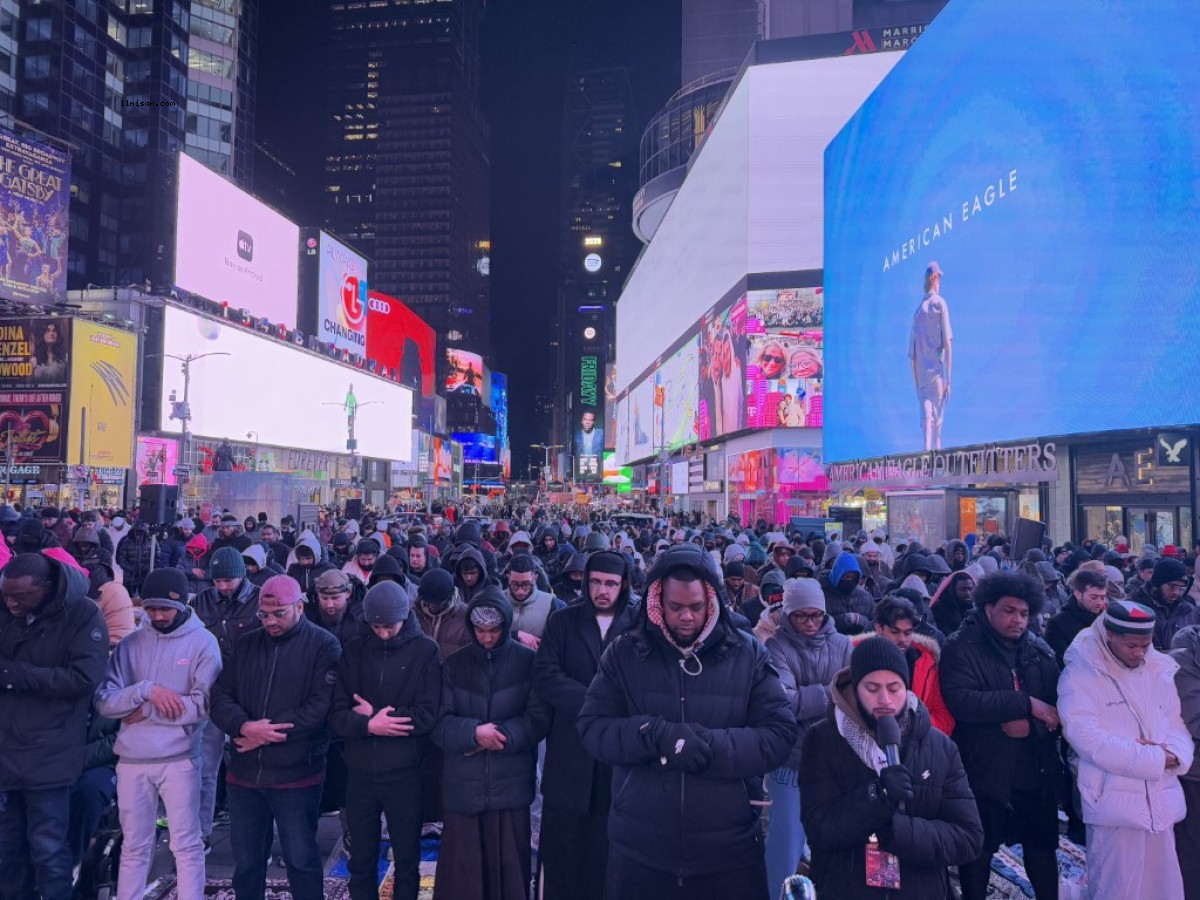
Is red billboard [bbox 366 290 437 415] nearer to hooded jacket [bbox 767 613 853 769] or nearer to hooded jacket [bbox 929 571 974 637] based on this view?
hooded jacket [bbox 929 571 974 637]

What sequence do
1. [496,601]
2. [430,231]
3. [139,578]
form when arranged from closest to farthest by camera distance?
1. [496,601]
2. [139,578]
3. [430,231]

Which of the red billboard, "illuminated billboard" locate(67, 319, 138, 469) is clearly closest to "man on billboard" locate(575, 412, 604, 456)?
the red billboard

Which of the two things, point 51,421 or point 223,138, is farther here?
point 223,138

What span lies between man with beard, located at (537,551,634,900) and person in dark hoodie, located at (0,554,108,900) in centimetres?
244

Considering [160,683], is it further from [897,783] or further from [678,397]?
[678,397]

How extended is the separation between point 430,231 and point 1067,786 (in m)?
174

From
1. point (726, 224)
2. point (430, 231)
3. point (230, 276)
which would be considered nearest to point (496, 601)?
point (230, 276)

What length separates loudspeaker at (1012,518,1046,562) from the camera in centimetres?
1402

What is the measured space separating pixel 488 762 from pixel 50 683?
2.28 m

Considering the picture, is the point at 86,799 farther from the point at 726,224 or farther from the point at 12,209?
the point at 726,224

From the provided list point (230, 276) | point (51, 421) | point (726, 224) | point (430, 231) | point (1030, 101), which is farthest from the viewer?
point (430, 231)

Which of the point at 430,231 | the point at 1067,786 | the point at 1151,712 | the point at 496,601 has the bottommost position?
the point at 1067,786

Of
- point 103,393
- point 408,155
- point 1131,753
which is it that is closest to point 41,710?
point 1131,753

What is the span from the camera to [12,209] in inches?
1281
